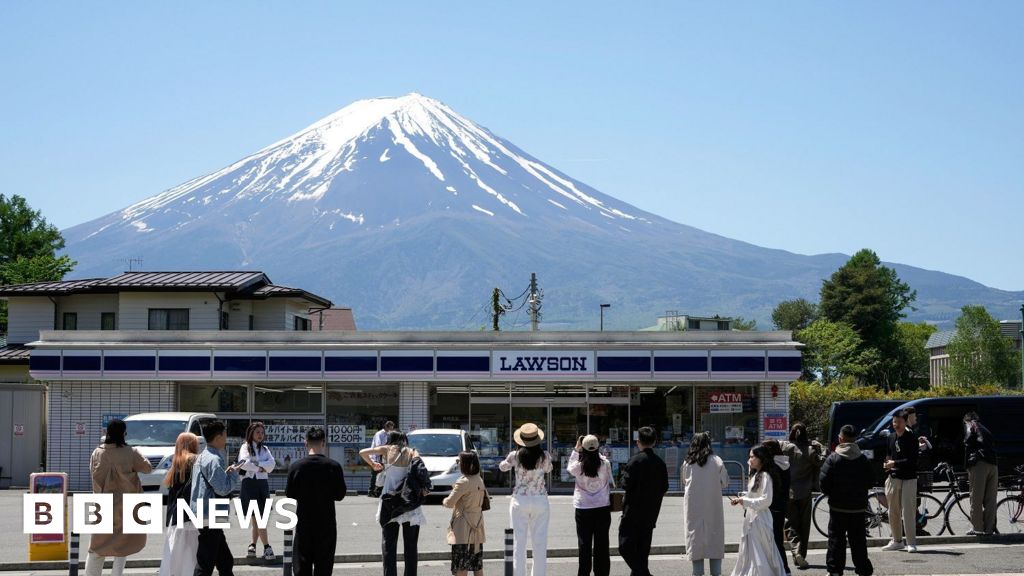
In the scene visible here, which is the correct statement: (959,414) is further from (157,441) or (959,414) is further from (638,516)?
(157,441)

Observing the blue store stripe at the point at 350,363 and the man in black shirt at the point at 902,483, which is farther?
the blue store stripe at the point at 350,363

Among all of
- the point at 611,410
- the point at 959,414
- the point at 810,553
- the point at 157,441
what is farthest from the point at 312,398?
the point at 810,553

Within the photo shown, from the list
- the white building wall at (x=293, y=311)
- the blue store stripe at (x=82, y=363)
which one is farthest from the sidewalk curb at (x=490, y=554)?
the white building wall at (x=293, y=311)

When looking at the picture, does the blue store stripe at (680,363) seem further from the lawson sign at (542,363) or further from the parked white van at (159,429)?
the parked white van at (159,429)

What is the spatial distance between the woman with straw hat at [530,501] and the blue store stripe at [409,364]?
1764 centimetres

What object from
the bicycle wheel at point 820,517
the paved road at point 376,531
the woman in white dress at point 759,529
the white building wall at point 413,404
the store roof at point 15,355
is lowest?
the paved road at point 376,531

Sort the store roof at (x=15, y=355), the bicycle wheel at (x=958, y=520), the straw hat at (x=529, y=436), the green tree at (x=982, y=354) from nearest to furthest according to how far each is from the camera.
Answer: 1. the straw hat at (x=529, y=436)
2. the bicycle wheel at (x=958, y=520)
3. the store roof at (x=15, y=355)
4. the green tree at (x=982, y=354)

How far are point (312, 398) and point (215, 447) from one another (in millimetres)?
19073

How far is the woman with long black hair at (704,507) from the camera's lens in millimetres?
12992

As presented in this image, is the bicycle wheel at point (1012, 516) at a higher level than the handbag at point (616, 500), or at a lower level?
lower

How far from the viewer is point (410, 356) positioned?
3028cm

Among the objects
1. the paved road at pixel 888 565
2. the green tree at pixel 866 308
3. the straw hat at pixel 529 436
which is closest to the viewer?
the straw hat at pixel 529 436

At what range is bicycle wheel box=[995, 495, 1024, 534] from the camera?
18.1 metres

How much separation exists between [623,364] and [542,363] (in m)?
1.95
